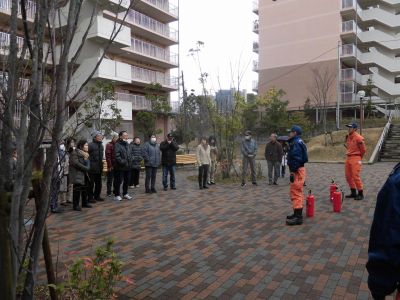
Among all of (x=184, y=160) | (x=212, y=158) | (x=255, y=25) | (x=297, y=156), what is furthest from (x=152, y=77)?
(x=297, y=156)

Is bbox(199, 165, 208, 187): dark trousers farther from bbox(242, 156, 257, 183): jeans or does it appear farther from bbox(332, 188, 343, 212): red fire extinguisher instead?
bbox(332, 188, 343, 212): red fire extinguisher

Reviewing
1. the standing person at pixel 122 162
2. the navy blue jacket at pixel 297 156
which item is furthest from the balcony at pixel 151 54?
the navy blue jacket at pixel 297 156

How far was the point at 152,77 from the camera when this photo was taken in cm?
3297

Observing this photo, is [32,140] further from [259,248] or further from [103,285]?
[259,248]

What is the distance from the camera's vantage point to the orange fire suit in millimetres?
8242

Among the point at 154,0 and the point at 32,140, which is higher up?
the point at 154,0

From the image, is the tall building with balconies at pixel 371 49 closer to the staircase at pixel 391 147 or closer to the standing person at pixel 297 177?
the staircase at pixel 391 147

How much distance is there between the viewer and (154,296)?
12.1 feet

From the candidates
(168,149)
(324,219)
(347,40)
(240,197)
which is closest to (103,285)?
(324,219)

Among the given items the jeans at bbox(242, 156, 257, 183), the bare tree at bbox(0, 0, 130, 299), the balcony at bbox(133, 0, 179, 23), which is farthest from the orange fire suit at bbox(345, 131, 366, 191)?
the balcony at bbox(133, 0, 179, 23)

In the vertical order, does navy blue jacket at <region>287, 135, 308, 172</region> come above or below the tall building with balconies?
below

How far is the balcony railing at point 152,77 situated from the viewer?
31.1 meters

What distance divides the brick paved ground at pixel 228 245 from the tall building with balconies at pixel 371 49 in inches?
1313

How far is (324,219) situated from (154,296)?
13.4ft
